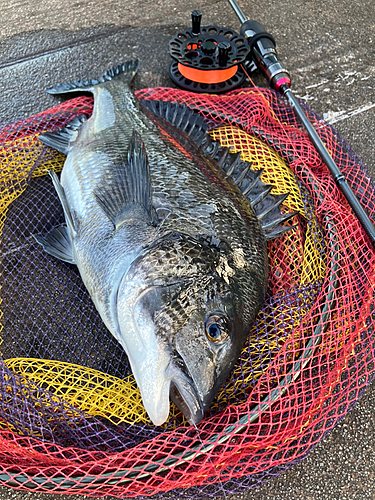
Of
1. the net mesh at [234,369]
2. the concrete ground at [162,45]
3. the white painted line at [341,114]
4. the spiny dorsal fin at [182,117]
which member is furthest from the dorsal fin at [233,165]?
the white painted line at [341,114]

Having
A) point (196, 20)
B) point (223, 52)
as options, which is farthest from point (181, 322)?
point (196, 20)

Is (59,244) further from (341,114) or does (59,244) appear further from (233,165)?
(341,114)

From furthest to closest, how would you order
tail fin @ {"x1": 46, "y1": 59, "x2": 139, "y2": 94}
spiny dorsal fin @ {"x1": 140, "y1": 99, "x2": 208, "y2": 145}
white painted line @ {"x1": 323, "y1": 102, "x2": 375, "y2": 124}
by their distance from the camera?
white painted line @ {"x1": 323, "y1": 102, "x2": 375, "y2": 124}, tail fin @ {"x1": 46, "y1": 59, "x2": 139, "y2": 94}, spiny dorsal fin @ {"x1": 140, "y1": 99, "x2": 208, "y2": 145}

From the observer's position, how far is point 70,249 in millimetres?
2432

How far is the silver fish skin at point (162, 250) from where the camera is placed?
5.33 ft

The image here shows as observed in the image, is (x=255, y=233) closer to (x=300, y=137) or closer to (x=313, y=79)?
(x=300, y=137)

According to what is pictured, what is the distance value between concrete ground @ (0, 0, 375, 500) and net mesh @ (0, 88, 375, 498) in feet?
2.49

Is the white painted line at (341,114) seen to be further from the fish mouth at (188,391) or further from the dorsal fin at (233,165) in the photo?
the fish mouth at (188,391)

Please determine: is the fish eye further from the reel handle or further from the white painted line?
the white painted line

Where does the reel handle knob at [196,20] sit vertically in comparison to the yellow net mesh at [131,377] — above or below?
above

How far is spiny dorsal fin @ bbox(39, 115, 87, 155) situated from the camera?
8.98ft

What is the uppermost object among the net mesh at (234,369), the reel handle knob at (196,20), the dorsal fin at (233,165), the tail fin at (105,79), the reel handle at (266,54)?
the reel handle knob at (196,20)

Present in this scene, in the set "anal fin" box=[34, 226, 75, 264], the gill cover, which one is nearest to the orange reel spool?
"anal fin" box=[34, 226, 75, 264]

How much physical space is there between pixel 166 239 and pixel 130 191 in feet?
1.31
